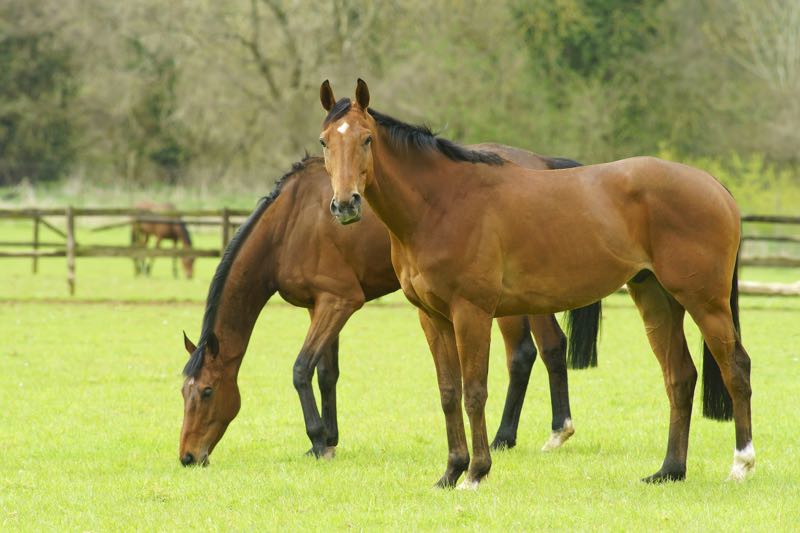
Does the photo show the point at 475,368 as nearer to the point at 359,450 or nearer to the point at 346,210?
the point at 346,210

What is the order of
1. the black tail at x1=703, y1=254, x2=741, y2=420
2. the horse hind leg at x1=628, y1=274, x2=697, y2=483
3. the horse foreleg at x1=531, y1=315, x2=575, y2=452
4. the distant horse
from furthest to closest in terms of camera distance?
Answer: 1. the distant horse
2. the horse foreleg at x1=531, y1=315, x2=575, y2=452
3. the black tail at x1=703, y1=254, x2=741, y2=420
4. the horse hind leg at x1=628, y1=274, x2=697, y2=483

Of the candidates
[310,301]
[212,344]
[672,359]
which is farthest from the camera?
[310,301]

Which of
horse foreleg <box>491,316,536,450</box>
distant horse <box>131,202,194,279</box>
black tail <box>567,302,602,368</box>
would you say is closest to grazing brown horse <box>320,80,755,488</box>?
horse foreleg <box>491,316,536,450</box>

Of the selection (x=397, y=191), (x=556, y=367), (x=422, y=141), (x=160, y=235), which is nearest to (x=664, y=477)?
(x=556, y=367)

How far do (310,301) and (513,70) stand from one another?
34757 millimetres

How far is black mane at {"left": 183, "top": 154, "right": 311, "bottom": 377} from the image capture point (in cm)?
754

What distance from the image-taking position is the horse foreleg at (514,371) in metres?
7.87

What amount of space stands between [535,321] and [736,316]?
6.49 feet

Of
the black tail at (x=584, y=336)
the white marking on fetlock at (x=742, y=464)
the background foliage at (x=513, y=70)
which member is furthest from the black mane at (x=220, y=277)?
the background foliage at (x=513, y=70)

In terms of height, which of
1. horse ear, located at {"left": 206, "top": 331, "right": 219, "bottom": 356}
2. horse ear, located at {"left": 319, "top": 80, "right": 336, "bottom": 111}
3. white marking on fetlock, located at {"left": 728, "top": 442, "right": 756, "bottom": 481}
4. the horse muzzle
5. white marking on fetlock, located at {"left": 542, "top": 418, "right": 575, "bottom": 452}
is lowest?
white marking on fetlock, located at {"left": 542, "top": 418, "right": 575, "bottom": 452}

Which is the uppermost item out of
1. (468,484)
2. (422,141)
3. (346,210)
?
(422,141)

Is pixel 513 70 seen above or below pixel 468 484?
above

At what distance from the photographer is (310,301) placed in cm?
804

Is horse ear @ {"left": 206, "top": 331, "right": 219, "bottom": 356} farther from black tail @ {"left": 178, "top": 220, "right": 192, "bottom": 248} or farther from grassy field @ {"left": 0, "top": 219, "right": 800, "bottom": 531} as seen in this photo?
black tail @ {"left": 178, "top": 220, "right": 192, "bottom": 248}
